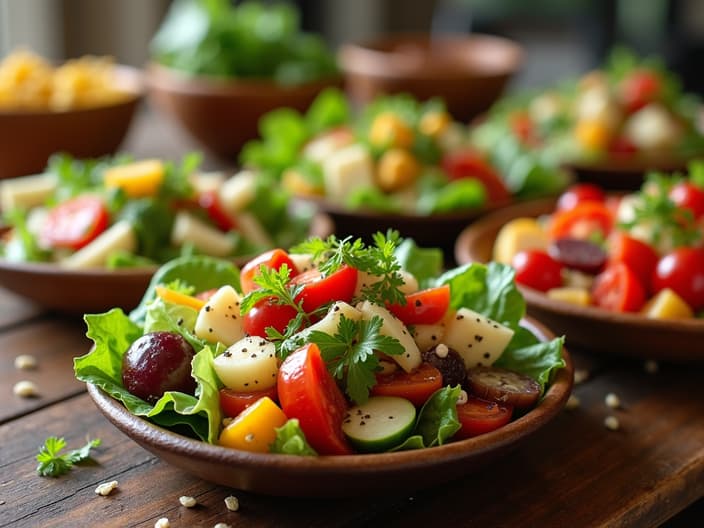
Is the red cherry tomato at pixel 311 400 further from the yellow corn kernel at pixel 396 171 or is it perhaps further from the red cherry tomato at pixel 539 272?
the yellow corn kernel at pixel 396 171

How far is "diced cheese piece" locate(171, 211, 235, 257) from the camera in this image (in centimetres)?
209

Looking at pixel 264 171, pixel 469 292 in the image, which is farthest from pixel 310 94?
pixel 469 292

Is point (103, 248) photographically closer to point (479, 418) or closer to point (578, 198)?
point (479, 418)

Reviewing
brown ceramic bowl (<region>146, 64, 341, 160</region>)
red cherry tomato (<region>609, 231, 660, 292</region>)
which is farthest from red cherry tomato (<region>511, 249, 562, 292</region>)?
brown ceramic bowl (<region>146, 64, 341, 160</region>)

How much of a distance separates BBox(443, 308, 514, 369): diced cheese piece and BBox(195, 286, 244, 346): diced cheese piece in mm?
313

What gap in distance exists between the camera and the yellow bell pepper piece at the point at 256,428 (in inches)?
49.5

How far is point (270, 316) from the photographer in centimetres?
139

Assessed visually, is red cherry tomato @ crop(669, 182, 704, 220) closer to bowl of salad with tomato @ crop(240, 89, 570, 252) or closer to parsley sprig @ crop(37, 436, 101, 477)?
bowl of salad with tomato @ crop(240, 89, 570, 252)

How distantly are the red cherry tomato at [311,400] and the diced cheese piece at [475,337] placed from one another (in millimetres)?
269

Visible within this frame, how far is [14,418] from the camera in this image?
1647 mm

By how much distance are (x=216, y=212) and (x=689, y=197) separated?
103 cm

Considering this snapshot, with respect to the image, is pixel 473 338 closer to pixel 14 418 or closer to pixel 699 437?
pixel 699 437

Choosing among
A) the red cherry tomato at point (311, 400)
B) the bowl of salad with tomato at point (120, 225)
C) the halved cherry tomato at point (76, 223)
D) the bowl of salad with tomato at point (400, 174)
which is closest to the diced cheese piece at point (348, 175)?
the bowl of salad with tomato at point (400, 174)

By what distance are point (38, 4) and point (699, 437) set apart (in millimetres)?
4108
